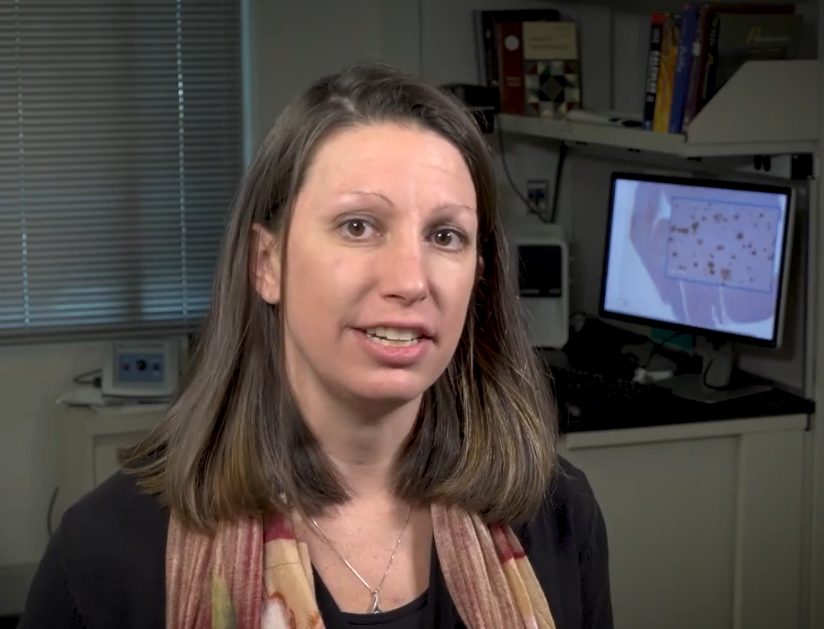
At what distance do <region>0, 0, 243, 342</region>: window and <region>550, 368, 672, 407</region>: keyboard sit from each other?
138 centimetres

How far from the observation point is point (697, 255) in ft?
9.29

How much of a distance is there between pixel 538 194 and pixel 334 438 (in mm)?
2507

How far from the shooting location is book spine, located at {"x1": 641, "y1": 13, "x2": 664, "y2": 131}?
278 cm

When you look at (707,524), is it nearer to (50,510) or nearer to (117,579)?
(117,579)

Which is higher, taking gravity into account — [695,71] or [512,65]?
[512,65]

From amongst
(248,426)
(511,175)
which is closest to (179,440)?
(248,426)

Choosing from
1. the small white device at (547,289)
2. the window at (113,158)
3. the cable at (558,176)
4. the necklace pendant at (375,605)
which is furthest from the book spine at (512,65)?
the necklace pendant at (375,605)

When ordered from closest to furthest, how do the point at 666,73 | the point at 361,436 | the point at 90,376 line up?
the point at 361,436
the point at 666,73
the point at 90,376

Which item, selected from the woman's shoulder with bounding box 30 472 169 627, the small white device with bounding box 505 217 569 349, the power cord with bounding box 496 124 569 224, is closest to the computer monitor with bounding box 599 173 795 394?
the small white device with bounding box 505 217 569 349

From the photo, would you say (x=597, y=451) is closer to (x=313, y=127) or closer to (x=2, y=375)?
(x=313, y=127)

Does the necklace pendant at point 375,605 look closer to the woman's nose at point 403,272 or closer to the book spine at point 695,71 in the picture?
the woman's nose at point 403,272

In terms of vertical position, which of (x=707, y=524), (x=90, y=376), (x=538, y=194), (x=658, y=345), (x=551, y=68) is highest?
(x=551, y=68)

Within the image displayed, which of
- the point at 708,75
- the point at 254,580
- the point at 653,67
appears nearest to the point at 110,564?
the point at 254,580

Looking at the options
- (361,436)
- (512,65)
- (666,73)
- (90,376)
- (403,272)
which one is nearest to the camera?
(403,272)
